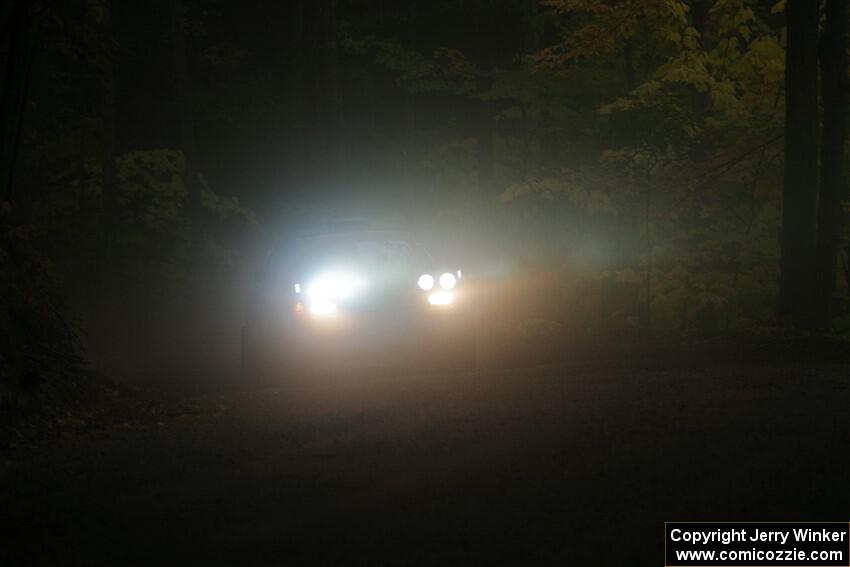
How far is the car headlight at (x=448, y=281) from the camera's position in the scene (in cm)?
1449

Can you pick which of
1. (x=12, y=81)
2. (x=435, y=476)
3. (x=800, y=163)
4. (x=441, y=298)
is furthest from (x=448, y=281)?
(x=435, y=476)

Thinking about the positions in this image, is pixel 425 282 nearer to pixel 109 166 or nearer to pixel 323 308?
pixel 323 308

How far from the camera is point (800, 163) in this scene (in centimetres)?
1845

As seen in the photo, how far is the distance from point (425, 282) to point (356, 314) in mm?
895

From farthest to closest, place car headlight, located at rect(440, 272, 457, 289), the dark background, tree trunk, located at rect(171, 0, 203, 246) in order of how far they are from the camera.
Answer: tree trunk, located at rect(171, 0, 203, 246) → car headlight, located at rect(440, 272, 457, 289) → the dark background

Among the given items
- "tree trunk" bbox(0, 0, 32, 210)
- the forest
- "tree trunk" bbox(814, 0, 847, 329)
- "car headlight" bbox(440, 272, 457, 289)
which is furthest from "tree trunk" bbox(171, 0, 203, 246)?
"tree trunk" bbox(0, 0, 32, 210)

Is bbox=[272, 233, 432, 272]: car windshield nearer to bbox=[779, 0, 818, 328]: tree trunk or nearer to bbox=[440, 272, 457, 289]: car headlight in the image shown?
bbox=[440, 272, 457, 289]: car headlight

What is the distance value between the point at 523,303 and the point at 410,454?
48.5ft

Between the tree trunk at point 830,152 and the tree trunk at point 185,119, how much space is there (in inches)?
633

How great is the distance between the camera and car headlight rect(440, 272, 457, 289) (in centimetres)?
1449

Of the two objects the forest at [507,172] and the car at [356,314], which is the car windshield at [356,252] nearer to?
the car at [356,314]

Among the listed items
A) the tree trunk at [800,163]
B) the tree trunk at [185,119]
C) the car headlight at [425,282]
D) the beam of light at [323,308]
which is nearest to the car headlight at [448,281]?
the car headlight at [425,282]

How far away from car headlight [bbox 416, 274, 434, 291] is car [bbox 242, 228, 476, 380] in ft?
0.04

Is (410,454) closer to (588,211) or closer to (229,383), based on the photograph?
(229,383)
